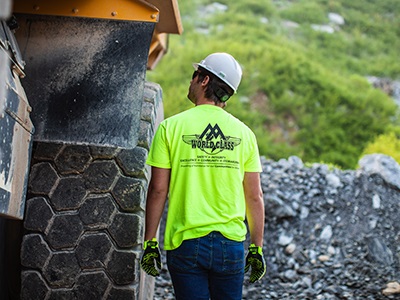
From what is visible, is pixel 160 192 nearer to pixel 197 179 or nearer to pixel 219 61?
pixel 197 179

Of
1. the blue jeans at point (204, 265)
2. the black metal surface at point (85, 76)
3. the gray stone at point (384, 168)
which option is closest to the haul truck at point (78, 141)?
the black metal surface at point (85, 76)

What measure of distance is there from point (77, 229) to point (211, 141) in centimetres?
71

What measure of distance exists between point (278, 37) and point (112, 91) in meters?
12.5

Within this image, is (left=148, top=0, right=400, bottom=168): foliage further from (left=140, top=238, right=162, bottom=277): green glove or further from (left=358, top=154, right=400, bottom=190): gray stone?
(left=140, top=238, right=162, bottom=277): green glove

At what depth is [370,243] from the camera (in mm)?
5148

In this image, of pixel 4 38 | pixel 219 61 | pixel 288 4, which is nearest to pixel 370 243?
pixel 219 61

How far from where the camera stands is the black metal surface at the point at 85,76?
263 cm

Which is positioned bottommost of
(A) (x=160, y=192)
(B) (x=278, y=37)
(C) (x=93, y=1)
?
(A) (x=160, y=192)

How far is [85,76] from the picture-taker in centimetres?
269

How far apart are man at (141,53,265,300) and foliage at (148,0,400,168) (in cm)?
759

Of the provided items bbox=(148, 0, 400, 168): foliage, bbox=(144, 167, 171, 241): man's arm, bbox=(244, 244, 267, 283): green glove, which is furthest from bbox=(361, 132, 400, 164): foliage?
bbox=(144, 167, 171, 241): man's arm

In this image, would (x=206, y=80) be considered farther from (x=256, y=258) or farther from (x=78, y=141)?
(x=256, y=258)

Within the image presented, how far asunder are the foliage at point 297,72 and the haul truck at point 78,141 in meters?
7.61

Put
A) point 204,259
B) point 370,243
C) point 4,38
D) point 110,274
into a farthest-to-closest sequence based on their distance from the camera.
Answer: point 370,243, point 110,274, point 204,259, point 4,38
